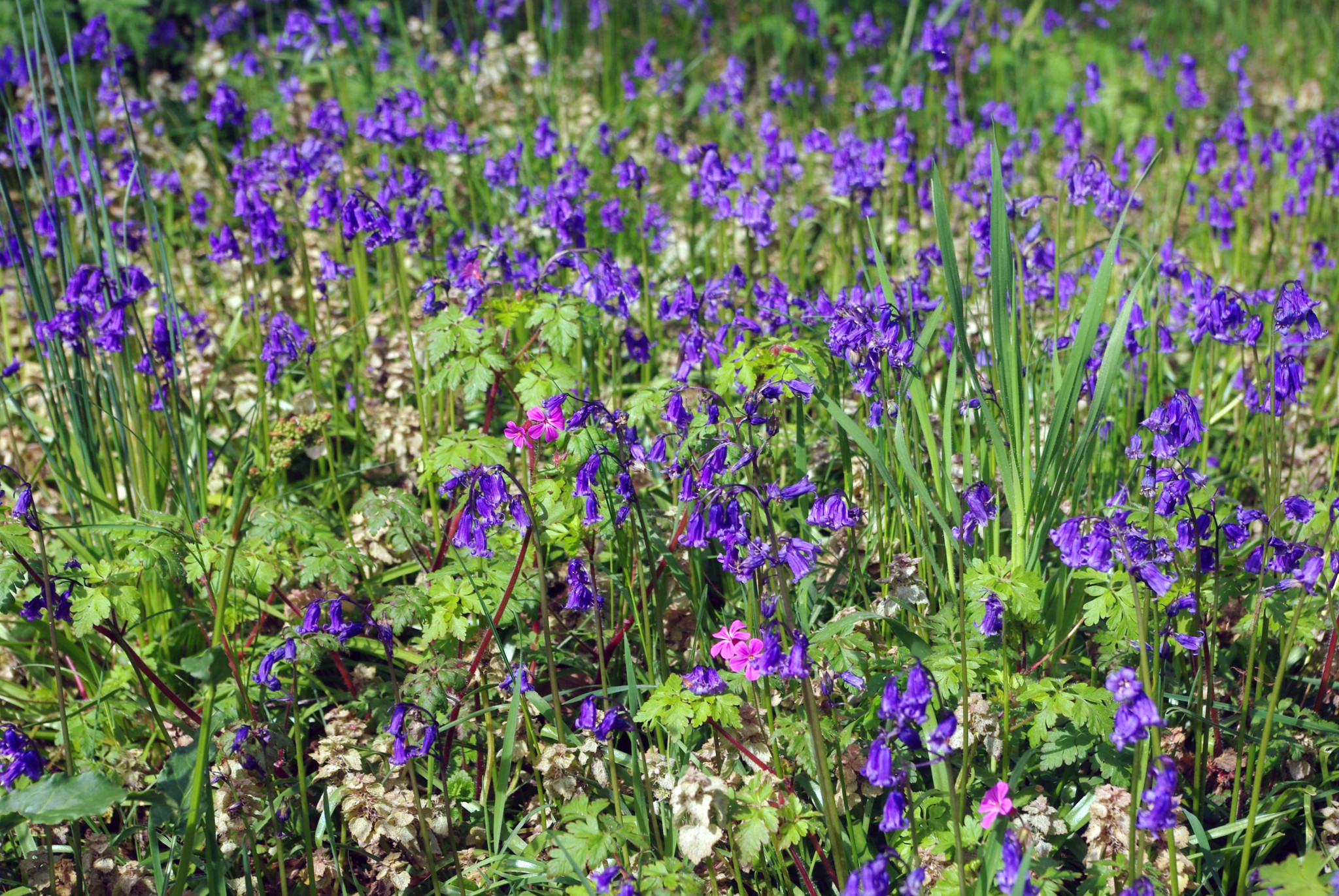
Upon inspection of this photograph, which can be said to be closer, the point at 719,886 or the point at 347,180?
the point at 719,886

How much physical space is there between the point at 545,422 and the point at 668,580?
77 cm

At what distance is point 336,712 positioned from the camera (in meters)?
2.85

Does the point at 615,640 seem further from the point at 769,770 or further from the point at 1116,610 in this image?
the point at 1116,610

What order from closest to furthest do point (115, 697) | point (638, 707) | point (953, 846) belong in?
point (953, 846) → point (638, 707) → point (115, 697)

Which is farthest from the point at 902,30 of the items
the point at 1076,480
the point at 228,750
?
the point at 228,750

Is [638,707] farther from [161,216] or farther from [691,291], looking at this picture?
[161,216]

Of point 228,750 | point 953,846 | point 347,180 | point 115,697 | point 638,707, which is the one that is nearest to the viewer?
point 953,846

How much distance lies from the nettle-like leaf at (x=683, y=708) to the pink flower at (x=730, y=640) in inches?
4.1

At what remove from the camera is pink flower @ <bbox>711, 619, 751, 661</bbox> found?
8.03ft

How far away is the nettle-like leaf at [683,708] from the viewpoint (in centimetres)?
230

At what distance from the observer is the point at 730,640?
2.51m

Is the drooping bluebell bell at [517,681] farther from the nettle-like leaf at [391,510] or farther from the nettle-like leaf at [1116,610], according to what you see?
the nettle-like leaf at [1116,610]

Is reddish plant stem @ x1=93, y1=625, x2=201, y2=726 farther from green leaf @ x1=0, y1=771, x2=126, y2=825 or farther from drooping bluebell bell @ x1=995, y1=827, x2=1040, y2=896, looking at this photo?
drooping bluebell bell @ x1=995, y1=827, x2=1040, y2=896

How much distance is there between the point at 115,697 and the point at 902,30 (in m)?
7.25
